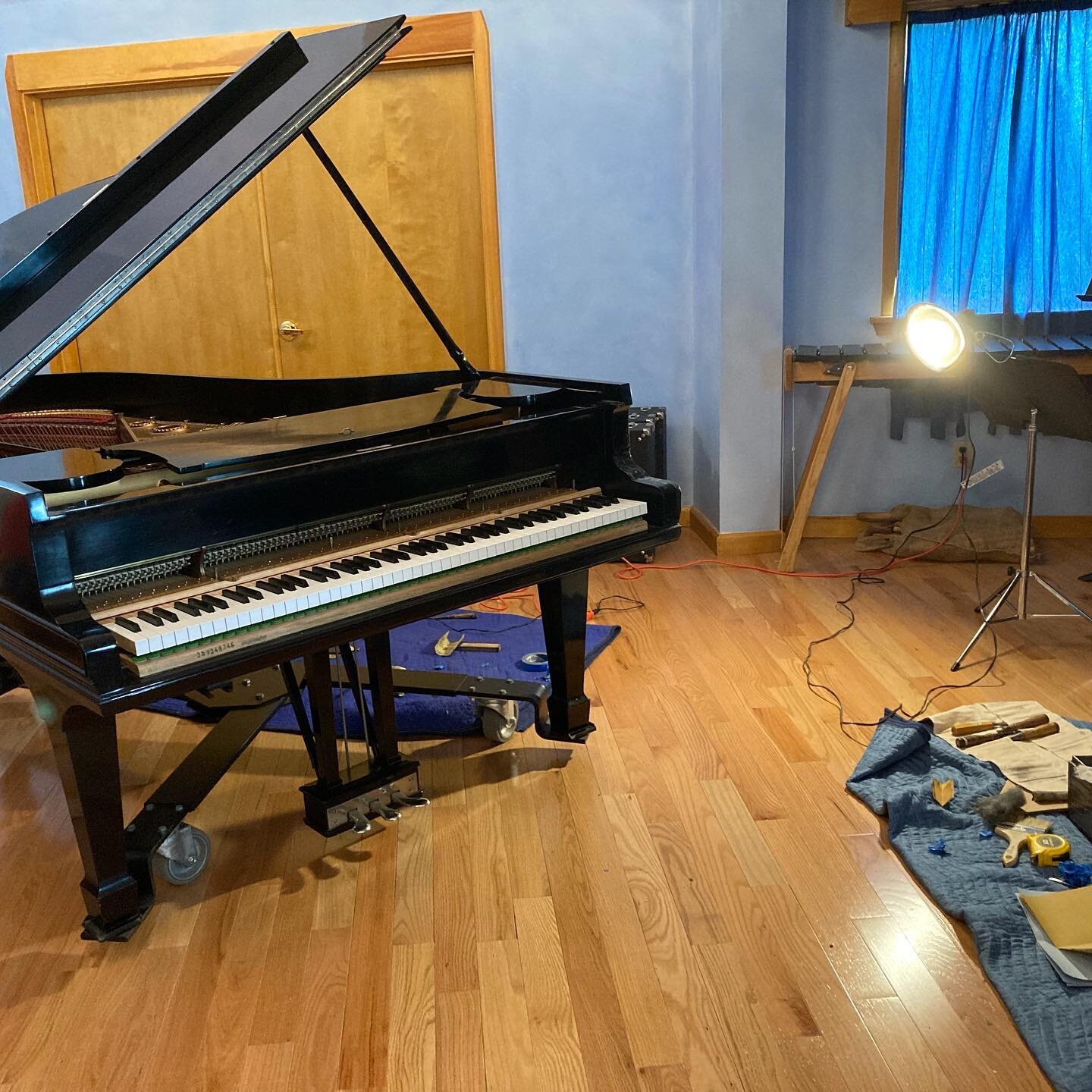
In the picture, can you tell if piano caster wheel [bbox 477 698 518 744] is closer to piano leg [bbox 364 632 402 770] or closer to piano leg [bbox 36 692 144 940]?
piano leg [bbox 364 632 402 770]

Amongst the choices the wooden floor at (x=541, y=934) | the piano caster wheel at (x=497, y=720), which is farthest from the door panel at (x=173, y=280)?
the piano caster wheel at (x=497, y=720)

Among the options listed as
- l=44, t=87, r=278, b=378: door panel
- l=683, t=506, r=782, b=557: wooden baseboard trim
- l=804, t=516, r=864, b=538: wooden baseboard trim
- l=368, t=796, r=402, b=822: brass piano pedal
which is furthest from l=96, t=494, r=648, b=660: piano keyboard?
l=44, t=87, r=278, b=378: door panel

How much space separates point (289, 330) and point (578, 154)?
151cm

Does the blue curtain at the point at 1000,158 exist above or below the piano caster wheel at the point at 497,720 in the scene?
above

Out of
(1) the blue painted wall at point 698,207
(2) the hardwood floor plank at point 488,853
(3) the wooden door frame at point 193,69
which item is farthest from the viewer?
(3) the wooden door frame at point 193,69

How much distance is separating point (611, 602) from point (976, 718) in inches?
60.0

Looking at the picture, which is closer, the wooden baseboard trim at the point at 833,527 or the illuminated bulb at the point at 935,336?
the illuminated bulb at the point at 935,336

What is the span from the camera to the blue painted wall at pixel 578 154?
15.5ft

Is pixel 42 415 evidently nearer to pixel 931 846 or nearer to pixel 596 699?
pixel 596 699

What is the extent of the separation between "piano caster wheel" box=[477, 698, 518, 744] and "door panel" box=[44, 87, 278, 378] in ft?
8.75

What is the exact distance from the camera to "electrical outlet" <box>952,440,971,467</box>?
4.70 m

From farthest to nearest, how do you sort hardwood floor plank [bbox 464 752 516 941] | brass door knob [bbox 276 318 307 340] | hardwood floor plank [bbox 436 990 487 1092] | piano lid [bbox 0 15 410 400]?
brass door knob [bbox 276 318 307 340] < hardwood floor plank [bbox 464 752 516 941] < piano lid [bbox 0 15 410 400] < hardwood floor plank [bbox 436 990 487 1092]

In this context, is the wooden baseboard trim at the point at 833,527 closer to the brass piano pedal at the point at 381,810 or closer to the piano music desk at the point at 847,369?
the piano music desk at the point at 847,369

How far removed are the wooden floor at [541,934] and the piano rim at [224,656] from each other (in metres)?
0.60
